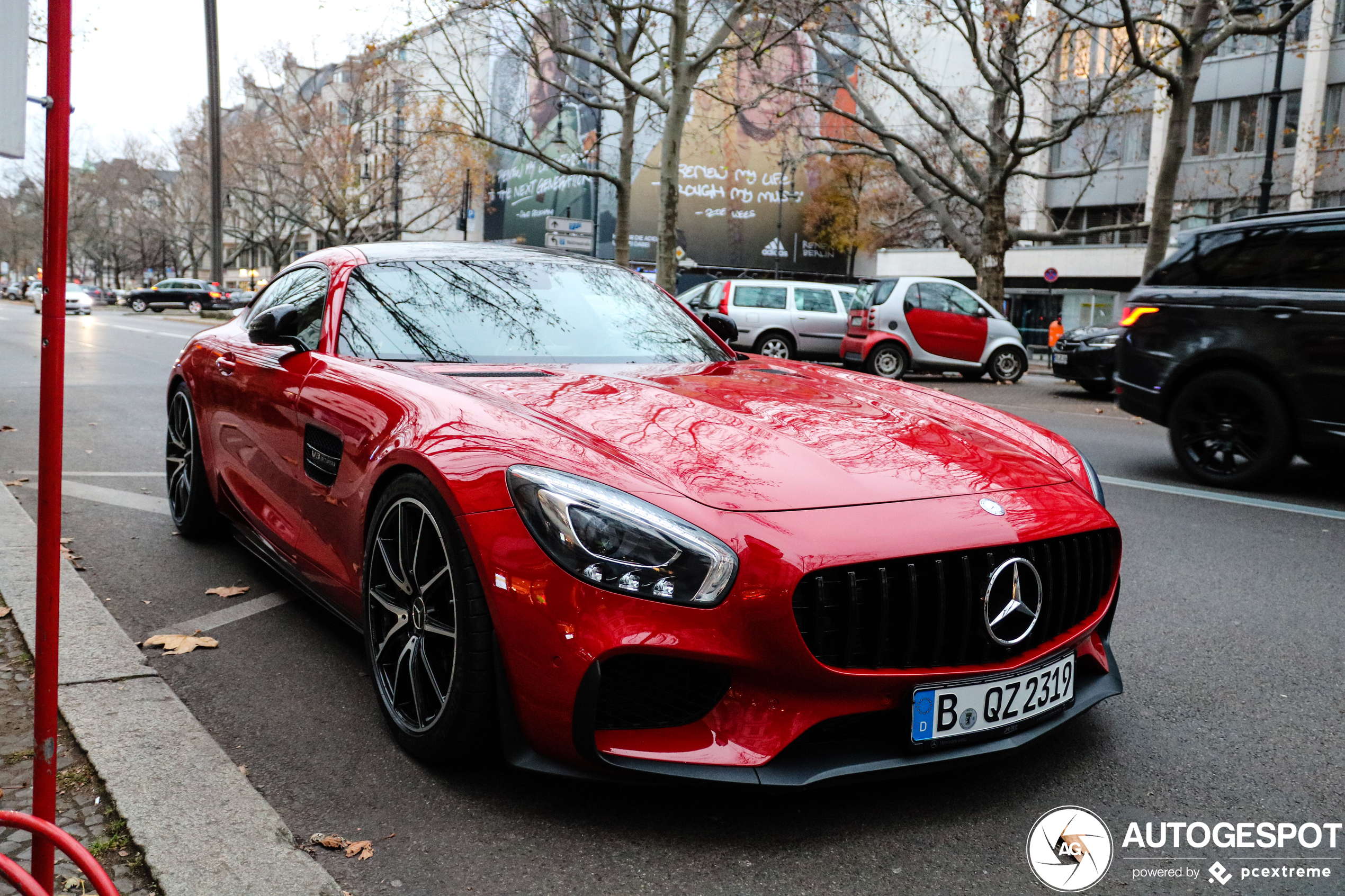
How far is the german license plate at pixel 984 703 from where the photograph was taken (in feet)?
7.79

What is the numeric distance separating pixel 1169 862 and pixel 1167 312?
597 cm

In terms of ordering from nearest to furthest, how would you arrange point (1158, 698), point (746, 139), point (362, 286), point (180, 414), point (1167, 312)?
point (1158, 698), point (362, 286), point (180, 414), point (1167, 312), point (746, 139)

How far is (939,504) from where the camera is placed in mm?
2549

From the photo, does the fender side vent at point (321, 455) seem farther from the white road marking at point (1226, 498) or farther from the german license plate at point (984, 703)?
the white road marking at point (1226, 498)

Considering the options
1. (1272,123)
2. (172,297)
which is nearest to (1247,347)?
(1272,123)

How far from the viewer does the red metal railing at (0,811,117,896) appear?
5.41 ft

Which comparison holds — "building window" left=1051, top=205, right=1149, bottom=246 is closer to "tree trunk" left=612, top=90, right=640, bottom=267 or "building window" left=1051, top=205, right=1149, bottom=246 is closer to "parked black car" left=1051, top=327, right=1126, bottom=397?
"tree trunk" left=612, top=90, right=640, bottom=267

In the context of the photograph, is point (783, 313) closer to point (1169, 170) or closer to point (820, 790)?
point (1169, 170)

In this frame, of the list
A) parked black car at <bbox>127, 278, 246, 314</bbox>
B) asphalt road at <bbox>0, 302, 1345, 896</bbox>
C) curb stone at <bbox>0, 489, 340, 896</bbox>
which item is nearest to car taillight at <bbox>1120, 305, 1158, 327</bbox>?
asphalt road at <bbox>0, 302, 1345, 896</bbox>

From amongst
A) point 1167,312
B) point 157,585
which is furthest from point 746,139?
point 157,585

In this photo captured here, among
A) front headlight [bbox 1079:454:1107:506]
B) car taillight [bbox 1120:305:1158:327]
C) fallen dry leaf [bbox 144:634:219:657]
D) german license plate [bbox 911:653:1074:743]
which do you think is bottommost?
fallen dry leaf [bbox 144:634:219:657]

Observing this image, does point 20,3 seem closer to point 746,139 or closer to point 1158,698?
point 1158,698

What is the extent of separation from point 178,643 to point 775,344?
667 inches

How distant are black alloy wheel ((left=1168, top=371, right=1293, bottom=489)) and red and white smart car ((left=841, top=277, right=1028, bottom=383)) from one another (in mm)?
9864
